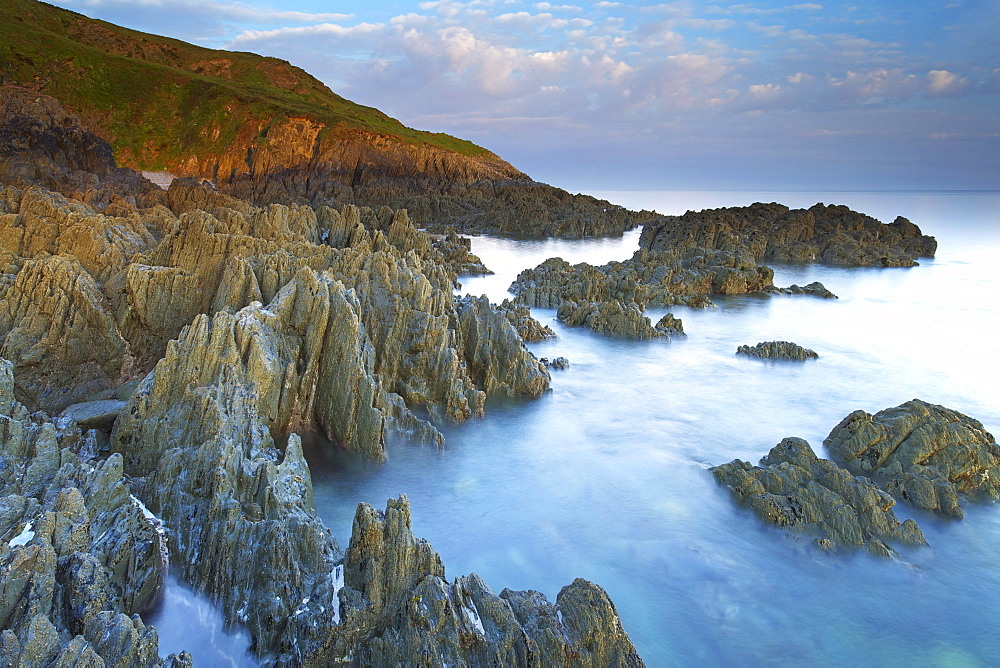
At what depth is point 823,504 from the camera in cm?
1525

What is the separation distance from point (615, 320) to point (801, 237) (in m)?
49.4

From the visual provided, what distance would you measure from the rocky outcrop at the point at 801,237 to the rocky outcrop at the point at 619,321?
28.1m

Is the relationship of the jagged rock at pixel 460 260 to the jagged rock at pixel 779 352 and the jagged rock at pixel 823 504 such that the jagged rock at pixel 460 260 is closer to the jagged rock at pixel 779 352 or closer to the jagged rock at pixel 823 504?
the jagged rock at pixel 779 352

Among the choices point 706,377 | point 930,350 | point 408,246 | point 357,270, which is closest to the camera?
point 357,270

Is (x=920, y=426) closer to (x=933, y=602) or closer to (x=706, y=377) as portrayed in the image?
(x=933, y=602)

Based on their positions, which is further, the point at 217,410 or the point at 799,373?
the point at 799,373

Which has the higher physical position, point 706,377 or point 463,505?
point 706,377

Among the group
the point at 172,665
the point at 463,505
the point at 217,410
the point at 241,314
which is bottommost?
the point at 463,505

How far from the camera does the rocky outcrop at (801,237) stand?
66.2 metres

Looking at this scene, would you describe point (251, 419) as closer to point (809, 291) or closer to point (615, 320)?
point (615, 320)

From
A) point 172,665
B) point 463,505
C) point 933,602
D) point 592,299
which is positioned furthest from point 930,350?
point 172,665

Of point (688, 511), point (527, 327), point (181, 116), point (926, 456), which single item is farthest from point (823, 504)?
point (181, 116)

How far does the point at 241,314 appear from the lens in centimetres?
1691

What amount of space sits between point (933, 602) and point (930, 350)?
2568 centimetres
